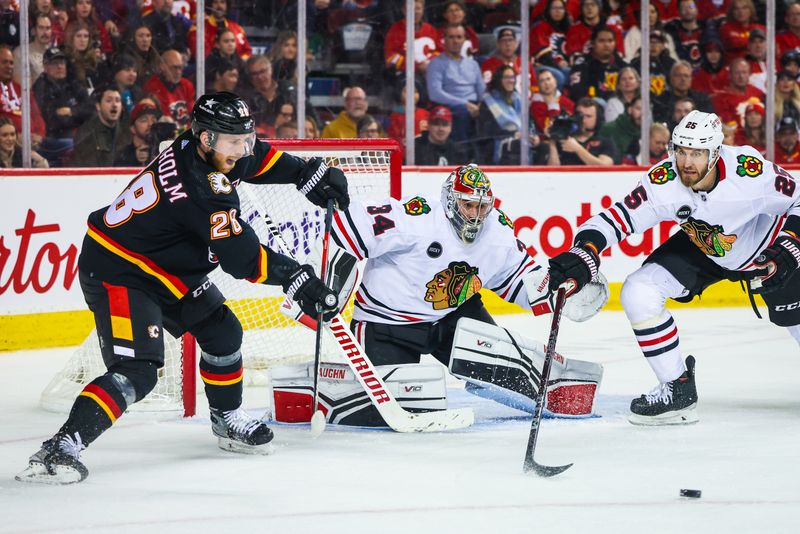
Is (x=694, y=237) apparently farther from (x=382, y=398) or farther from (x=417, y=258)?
(x=382, y=398)

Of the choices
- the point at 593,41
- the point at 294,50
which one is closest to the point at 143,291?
the point at 294,50

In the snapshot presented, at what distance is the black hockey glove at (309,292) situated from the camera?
3.62 metres

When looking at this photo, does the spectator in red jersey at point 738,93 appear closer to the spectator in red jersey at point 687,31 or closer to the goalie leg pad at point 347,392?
the spectator in red jersey at point 687,31

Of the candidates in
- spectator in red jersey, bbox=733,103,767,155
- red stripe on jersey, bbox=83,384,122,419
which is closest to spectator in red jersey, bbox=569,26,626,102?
spectator in red jersey, bbox=733,103,767,155

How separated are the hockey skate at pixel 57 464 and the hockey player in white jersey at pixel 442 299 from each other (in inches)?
39.8

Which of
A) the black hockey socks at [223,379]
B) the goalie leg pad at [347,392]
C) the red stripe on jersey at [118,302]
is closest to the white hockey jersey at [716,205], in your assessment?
the goalie leg pad at [347,392]

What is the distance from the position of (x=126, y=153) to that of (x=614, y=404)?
2.87 meters

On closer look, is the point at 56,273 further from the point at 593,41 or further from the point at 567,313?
the point at 593,41

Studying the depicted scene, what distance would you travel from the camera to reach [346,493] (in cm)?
331

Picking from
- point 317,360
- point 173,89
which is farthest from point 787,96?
point 317,360

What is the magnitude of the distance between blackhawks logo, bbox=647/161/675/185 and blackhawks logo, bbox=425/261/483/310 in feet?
2.14

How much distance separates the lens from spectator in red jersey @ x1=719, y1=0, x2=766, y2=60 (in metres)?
8.23

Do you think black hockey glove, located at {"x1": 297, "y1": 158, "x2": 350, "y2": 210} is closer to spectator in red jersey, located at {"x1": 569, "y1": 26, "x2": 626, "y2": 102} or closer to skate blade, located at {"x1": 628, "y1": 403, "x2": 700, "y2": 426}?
skate blade, located at {"x1": 628, "y1": 403, "x2": 700, "y2": 426}

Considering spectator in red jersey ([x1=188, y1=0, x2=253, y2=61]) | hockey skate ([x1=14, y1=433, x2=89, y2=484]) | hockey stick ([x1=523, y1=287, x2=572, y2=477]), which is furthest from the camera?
spectator in red jersey ([x1=188, y1=0, x2=253, y2=61])
